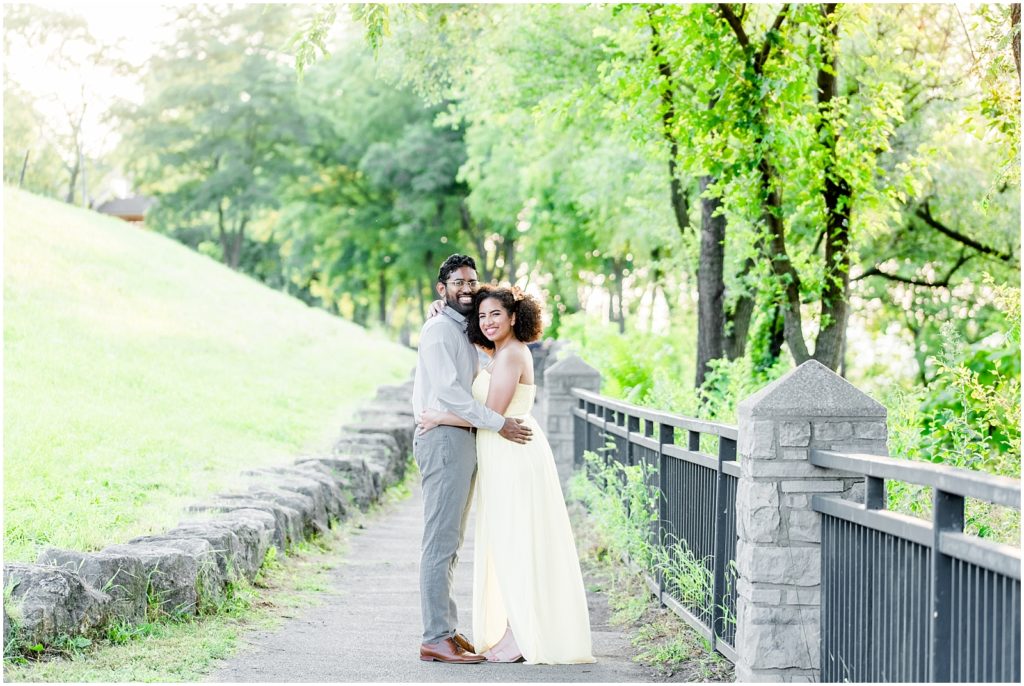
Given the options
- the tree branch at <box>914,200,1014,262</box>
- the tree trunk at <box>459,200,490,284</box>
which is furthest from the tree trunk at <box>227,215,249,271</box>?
the tree branch at <box>914,200,1014,262</box>

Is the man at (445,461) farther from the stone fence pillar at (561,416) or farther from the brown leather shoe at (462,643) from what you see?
the stone fence pillar at (561,416)

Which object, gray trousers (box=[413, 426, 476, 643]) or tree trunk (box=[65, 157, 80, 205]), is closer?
gray trousers (box=[413, 426, 476, 643])

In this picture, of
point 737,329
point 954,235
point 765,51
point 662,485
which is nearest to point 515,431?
point 662,485

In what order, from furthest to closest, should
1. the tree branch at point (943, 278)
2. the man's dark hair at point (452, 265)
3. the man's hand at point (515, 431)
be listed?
the tree branch at point (943, 278) < the man's dark hair at point (452, 265) < the man's hand at point (515, 431)

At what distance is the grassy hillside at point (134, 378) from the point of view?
29.7ft

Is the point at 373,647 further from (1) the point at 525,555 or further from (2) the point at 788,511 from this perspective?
(2) the point at 788,511

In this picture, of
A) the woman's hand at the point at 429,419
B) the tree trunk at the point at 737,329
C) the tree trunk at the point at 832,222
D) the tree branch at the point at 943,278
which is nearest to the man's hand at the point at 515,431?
the woman's hand at the point at 429,419

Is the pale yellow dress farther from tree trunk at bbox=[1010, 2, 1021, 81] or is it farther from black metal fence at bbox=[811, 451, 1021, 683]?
tree trunk at bbox=[1010, 2, 1021, 81]

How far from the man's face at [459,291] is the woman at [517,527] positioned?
0.06 m

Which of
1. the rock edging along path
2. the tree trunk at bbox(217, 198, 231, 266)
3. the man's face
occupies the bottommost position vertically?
the rock edging along path

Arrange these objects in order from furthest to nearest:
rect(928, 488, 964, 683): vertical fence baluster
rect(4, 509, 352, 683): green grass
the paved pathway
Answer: the paved pathway, rect(4, 509, 352, 683): green grass, rect(928, 488, 964, 683): vertical fence baluster

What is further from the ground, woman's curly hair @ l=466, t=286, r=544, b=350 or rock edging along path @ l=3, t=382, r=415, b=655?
woman's curly hair @ l=466, t=286, r=544, b=350

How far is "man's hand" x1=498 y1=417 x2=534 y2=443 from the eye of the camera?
256 inches

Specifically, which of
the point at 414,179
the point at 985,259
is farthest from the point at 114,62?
the point at 985,259
